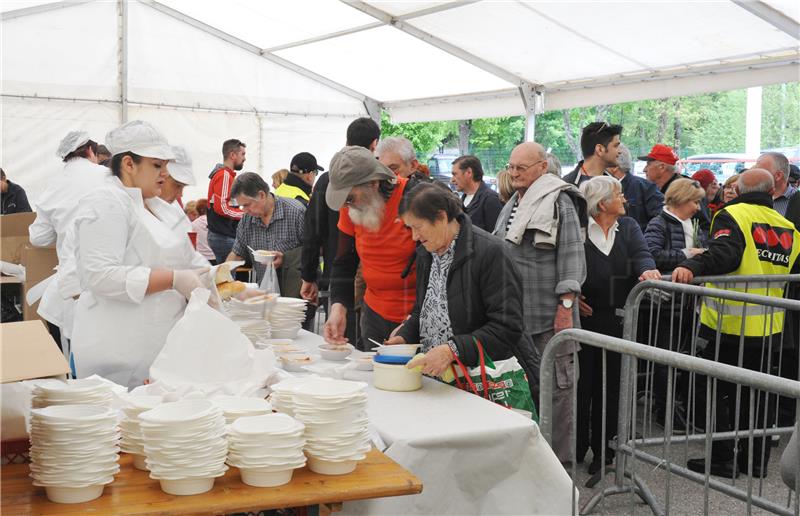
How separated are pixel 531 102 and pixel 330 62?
3.35 m

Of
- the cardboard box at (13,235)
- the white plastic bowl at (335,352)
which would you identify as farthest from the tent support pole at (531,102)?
the white plastic bowl at (335,352)

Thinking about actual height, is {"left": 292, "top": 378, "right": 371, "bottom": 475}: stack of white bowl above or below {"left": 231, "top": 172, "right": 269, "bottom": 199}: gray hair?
below

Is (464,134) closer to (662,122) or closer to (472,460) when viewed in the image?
(662,122)

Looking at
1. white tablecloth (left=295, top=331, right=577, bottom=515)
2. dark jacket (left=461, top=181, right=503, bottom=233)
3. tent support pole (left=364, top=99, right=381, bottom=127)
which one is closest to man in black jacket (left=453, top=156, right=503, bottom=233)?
dark jacket (left=461, top=181, right=503, bottom=233)

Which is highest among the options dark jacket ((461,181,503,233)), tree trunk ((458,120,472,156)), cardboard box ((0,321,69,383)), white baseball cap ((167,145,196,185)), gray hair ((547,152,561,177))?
tree trunk ((458,120,472,156))

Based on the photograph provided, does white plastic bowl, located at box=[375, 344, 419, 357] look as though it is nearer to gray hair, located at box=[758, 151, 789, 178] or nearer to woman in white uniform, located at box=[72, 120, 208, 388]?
woman in white uniform, located at box=[72, 120, 208, 388]

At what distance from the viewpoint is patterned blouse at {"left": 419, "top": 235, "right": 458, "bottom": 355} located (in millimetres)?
3021

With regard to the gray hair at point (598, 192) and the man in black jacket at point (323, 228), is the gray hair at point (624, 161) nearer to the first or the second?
the gray hair at point (598, 192)

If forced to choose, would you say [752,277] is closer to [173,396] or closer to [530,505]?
[530,505]

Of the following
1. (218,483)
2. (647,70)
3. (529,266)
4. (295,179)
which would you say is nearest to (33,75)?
(295,179)

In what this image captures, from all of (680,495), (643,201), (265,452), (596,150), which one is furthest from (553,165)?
(265,452)

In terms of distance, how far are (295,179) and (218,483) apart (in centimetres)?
495

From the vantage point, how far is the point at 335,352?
3248 mm

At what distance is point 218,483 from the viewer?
74.0 inches
